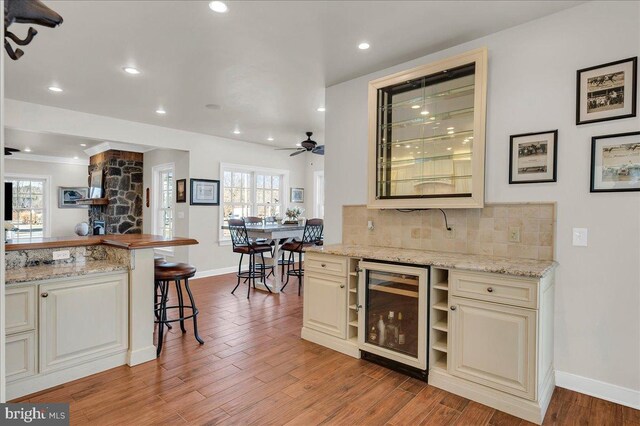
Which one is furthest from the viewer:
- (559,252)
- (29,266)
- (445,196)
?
(445,196)

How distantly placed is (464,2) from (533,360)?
7.67ft

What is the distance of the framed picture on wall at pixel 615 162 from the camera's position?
7.13 ft

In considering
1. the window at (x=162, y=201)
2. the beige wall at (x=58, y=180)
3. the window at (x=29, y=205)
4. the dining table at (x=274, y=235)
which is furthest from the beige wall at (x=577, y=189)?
the window at (x=29, y=205)

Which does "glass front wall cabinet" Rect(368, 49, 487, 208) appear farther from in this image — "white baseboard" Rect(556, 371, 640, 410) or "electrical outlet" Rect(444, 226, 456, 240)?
"white baseboard" Rect(556, 371, 640, 410)

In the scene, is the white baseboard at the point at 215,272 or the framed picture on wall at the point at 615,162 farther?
the white baseboard at the point at 215,272

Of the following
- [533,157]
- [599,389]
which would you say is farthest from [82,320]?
[599,389]

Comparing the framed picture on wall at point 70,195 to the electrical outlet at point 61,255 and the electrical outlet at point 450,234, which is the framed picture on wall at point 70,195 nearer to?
the electrical outlet at point 61,255

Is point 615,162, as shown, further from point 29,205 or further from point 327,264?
point 29,205

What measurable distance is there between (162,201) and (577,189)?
6717 millimetres

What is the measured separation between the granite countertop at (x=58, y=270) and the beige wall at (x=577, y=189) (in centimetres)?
309

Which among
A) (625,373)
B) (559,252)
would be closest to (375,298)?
(559,252)

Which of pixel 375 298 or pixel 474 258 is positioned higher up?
pixel 474 258

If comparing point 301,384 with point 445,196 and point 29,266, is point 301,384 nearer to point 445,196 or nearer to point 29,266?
point 445,196

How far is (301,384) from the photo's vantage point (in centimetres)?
250
